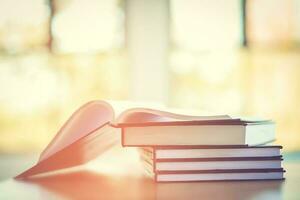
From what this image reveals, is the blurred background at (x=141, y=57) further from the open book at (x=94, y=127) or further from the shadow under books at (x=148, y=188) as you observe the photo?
the shadow under books at (x=148, y=188)

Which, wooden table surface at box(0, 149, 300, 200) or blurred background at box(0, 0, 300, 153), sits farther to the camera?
blurred background at box(0, 0, 300, 153)

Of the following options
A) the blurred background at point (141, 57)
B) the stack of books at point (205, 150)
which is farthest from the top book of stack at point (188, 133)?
the blurred background at point (141, 57)

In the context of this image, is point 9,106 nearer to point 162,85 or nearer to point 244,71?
point 162,85

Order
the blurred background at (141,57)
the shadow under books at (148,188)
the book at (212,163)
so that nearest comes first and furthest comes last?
the shadow under books at (148,188) → the book at (212,163) → the blurred background at (141,57)

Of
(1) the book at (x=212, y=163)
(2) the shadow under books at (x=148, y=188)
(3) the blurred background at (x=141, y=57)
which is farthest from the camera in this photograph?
(3) the blurred background at (x=141, y=57)

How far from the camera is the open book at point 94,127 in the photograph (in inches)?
34.1

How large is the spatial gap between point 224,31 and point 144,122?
27.3 inches

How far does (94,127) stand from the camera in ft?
3.05

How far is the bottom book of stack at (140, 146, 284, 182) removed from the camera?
0.85 metres

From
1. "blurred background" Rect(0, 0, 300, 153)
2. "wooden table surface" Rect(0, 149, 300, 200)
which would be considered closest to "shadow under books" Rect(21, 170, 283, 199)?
"wooden table surface" Rect(0, 149, 300, 200)

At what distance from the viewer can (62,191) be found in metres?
0.80

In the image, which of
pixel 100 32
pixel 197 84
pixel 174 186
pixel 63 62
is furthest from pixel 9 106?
pixel 174 186

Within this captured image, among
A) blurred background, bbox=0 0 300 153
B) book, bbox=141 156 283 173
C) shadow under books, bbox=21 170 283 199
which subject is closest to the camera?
shadow under books, bbox=21 170 283 199

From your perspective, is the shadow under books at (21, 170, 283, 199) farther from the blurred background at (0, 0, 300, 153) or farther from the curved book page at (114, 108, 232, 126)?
the blurred background at (0, 0, 300, 153)
